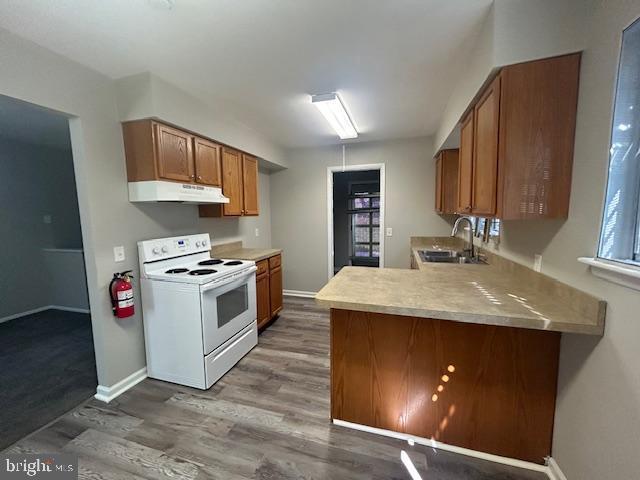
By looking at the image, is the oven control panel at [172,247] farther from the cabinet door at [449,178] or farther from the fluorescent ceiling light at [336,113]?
the cabinet door at [449,178]

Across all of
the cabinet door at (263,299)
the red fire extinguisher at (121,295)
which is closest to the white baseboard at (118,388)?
the red fire extinguisher at (121,295)

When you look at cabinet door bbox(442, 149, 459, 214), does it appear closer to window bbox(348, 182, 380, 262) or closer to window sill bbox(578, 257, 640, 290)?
window sill bbox(578, 257, 640, 290)

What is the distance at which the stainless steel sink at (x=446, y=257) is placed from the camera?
276cm

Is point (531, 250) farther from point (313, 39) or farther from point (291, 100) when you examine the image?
point (291, 100)

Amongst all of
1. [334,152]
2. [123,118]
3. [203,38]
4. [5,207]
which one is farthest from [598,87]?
[5,207]

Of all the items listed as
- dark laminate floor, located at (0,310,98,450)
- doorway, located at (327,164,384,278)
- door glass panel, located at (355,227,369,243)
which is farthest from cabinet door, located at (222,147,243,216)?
door glass panel, located at (355,227,369,243)

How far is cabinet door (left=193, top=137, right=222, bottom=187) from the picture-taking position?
2549 mm

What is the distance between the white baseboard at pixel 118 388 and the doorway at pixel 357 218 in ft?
14.9

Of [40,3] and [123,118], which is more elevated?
[40,3]

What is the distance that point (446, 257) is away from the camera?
121 inches

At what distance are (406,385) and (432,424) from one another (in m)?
0.28

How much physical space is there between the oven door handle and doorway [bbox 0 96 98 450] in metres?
1.27

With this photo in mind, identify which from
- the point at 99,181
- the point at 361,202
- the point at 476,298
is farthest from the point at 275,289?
the point at 361,202

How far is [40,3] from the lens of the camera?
1314mm
